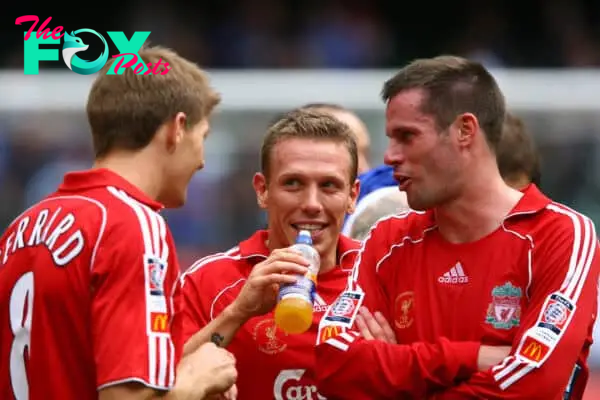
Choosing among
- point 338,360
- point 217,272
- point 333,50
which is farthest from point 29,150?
point 338,360

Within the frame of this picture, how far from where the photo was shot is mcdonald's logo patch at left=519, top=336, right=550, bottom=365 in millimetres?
4254

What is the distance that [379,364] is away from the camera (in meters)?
4.40

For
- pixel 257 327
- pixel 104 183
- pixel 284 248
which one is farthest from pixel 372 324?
pixel 104 183

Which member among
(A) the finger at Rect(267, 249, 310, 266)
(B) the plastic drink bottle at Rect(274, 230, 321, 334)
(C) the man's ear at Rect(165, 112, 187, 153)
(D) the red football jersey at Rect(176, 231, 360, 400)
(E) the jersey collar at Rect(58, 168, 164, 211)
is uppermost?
(C) the man's ear at Rect(165, 112, 187, 153)

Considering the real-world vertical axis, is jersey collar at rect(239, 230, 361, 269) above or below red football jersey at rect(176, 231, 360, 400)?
above

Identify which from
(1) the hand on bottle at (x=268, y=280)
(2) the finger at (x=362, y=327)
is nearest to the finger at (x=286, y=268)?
(1) the hand on bottle at (x=268, y=280)

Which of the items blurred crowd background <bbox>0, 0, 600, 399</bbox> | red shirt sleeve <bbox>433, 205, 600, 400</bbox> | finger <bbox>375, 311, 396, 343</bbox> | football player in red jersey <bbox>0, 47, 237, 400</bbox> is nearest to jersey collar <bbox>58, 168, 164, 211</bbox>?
football player in red jersey <bbox>0, 47, 237, 400</bbox>

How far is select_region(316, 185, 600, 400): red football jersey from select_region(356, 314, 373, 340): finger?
0.05 meters

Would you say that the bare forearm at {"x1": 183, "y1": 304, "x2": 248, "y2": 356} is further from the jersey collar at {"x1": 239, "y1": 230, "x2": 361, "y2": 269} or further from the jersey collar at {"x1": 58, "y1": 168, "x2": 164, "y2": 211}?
the jersey collar at {"x1": 58, "y1": 168, "x2": 164, "y2": 211}

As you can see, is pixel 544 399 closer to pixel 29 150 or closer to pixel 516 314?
pixel 516 314

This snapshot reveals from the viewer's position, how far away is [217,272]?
5.08 meters

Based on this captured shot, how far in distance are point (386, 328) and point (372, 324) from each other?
50 millimetres

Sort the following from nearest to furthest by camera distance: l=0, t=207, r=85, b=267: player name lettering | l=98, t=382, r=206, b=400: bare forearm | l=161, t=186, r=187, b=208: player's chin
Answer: l=98, t=382, r=206, b=400: bare forearm → l=0, t=207, r=85, b=267: player name lettering → l=161, t=186, r=187, b=208: player's chin

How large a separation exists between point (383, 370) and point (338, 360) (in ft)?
0.53
